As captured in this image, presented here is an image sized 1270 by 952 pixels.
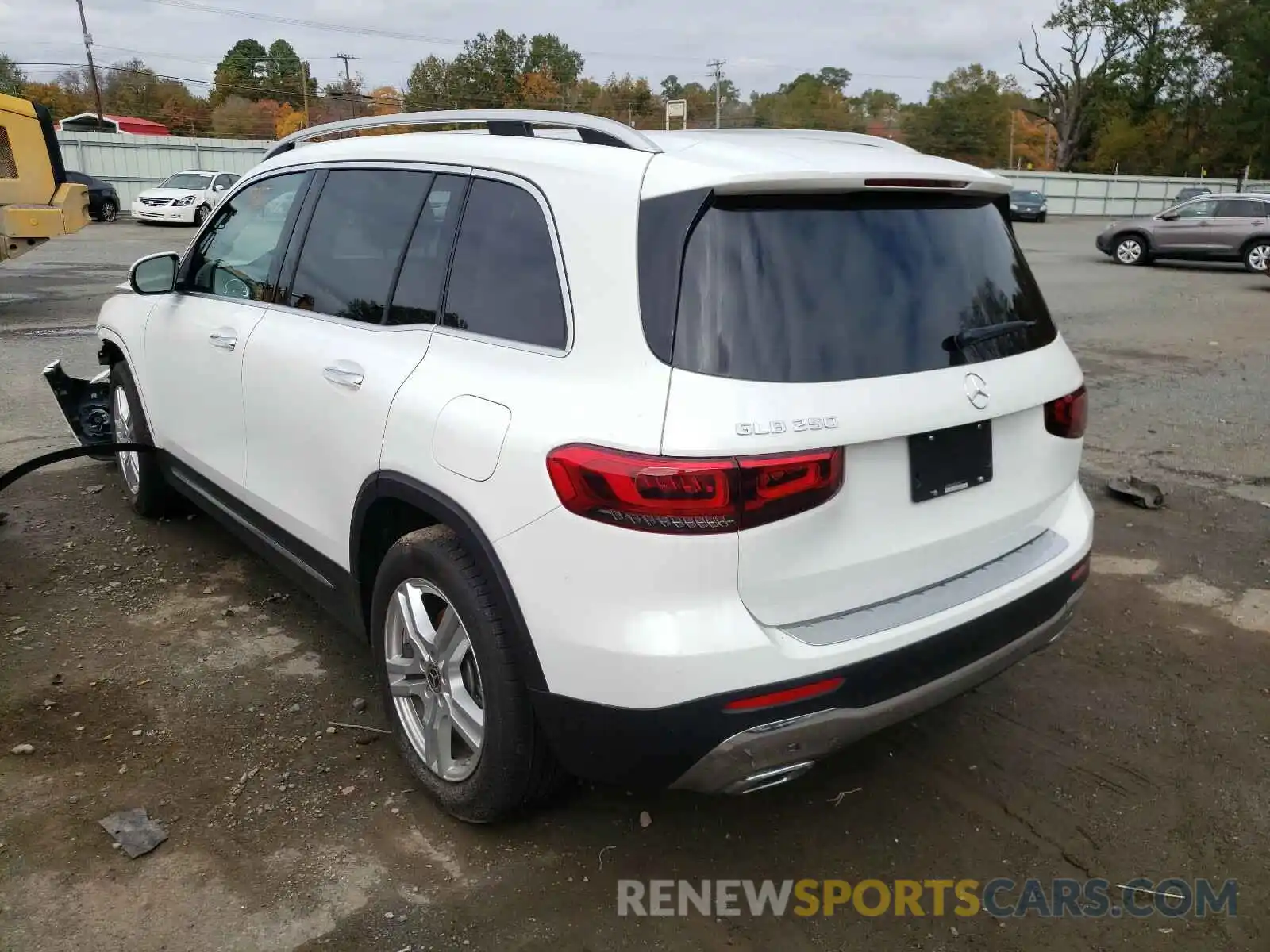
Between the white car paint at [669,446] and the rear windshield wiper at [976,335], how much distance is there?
8 cm

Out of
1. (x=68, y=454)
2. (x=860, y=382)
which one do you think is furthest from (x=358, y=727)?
(x=68, y=454)

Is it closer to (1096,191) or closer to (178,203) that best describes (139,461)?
(178,203)

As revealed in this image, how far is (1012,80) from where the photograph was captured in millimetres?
92312

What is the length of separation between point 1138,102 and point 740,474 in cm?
8642

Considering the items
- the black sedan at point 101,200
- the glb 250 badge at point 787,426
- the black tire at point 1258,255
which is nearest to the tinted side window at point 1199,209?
the black tire at point 1258,255

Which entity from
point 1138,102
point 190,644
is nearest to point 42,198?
point 190,644

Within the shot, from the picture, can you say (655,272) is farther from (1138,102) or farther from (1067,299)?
(1138,102)

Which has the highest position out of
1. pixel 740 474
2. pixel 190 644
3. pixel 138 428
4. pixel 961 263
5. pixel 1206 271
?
pixel 961 263

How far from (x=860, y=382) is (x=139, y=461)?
4.16m

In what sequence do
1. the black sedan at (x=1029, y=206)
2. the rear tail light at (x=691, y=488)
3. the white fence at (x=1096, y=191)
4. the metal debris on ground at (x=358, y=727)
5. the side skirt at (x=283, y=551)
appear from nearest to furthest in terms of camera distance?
the rear tail light at (x=691, y=488) → the side skirt at (x=283, y=551) → the metal debris on ground at (x=358, y=727) → the black sedan at (x=1029, y=206) → the white fence at (x=1096, y=191)

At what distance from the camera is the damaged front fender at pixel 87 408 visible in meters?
5.84

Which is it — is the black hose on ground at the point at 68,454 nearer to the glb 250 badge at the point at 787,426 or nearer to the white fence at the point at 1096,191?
the glb 250 badge at the point at 787,426

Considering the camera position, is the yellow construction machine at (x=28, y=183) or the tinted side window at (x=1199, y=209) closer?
the yellow construction machine at (x=28, y=183)

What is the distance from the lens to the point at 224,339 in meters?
3.96
